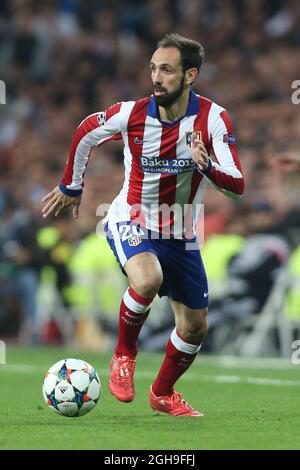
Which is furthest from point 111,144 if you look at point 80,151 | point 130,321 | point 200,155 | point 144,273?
point 200,155

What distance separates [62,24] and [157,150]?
14588 mm

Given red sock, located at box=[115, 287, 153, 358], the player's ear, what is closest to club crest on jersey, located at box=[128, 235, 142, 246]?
red sock, located at box=[115, 287, 153, 358]

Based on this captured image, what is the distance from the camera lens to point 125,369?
7.32m

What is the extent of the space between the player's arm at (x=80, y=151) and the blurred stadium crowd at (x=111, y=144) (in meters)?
6.63

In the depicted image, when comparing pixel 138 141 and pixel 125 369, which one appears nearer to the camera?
pixel 125 369

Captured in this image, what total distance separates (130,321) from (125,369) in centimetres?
29

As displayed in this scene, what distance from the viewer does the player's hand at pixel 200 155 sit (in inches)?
273

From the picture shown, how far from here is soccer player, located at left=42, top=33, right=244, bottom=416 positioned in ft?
24.2

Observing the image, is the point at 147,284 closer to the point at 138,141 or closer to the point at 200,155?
the point at 200,155

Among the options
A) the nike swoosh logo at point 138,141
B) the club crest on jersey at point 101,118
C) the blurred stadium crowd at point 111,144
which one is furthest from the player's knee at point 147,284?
the blurred stadium crowd at point 111,144

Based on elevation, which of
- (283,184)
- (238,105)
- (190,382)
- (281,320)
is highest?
(238,105)
